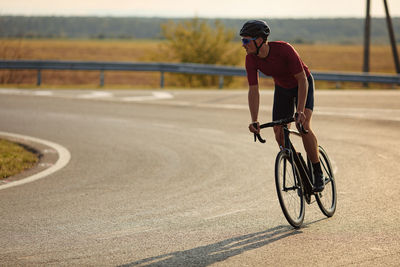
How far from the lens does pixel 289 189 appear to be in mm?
6270

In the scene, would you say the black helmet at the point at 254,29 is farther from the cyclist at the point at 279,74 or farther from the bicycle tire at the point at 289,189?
the bicycle tire at the point at 289,189

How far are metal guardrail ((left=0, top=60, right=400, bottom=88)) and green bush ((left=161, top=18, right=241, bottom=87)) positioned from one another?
240 inches

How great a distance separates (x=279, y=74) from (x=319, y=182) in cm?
119

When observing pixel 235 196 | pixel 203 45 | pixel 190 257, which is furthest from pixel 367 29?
pixel 190 257

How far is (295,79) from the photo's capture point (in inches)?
249

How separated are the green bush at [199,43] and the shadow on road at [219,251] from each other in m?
26.9

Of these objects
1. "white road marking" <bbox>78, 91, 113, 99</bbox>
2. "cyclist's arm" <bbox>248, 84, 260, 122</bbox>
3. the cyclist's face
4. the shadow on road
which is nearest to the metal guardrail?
"white road marking" <bbox>78, 91, 113, 99</bbox>

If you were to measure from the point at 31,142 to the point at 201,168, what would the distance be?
161 inches

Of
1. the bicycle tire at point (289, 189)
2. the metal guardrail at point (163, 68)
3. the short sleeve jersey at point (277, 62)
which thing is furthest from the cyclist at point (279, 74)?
the metal guardrail at point (163, 68)

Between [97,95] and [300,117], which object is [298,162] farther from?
[97,95]

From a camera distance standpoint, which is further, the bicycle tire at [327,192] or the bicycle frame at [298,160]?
the bicycle tire at [327,192]

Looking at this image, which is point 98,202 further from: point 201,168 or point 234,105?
point 234,105

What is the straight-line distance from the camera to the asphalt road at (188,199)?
5.53 metres

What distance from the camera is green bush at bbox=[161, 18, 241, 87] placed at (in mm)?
32781
